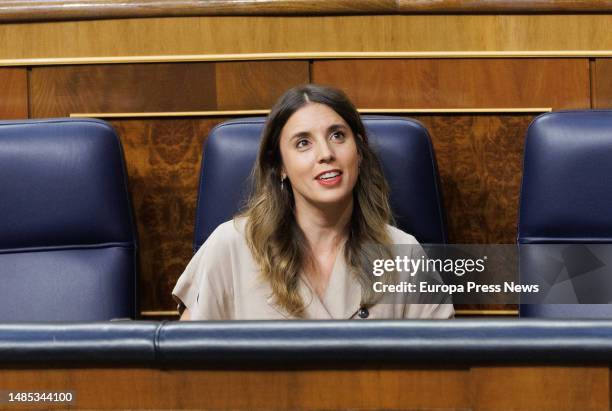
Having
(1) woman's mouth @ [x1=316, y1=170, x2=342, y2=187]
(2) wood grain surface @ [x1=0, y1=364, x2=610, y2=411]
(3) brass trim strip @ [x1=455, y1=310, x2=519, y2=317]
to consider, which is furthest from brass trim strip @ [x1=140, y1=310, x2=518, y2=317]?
(2) wood grain surface @ [x1=0, y1=364, x2=610, y2=411]

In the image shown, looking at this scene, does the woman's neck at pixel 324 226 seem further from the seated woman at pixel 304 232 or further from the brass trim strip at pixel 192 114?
the brass trim strip at pixel 192 114

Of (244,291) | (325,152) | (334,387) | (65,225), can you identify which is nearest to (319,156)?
(325,152)

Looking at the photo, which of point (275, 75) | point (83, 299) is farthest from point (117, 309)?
point (275, 75)

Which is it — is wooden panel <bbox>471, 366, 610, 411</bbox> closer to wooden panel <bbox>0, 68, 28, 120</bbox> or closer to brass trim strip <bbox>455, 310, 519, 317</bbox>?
brass trim strip <bbox>455, 310, 519, 317</bbox>

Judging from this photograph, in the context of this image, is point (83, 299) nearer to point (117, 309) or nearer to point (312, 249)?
point (117, 309)

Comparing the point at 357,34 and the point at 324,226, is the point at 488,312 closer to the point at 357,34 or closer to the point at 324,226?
the point at 324,226

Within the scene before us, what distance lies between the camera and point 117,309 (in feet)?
2.10

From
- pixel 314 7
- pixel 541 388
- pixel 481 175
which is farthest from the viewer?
pixel 314 7

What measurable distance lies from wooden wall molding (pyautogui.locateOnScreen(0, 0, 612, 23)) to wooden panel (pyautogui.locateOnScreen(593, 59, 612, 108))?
0.12 meters

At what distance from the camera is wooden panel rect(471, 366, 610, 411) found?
28 cm

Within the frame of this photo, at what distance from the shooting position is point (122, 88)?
0.76m

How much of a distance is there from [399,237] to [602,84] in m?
0.28

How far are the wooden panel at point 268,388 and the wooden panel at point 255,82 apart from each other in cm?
48

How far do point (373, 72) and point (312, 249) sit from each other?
21 centimetres
